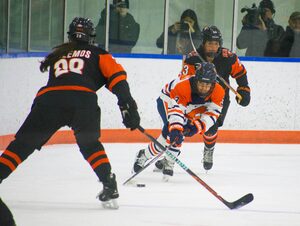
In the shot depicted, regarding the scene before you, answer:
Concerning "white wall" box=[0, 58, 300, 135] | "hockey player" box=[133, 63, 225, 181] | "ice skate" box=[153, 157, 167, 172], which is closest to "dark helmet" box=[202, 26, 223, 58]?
"hockey player" box=[133, 63, 225, 181]

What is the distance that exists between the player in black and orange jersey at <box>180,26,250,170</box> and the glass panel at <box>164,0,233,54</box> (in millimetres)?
1962

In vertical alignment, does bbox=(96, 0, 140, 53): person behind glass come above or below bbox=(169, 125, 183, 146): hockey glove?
above

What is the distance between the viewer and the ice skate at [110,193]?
4.97 metres

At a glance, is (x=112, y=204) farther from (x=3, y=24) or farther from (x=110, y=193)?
(x=3, y=24)

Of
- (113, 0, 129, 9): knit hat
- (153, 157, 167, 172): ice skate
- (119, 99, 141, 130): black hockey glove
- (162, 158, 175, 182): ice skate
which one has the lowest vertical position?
(153, 157, 167, 172): ice skate

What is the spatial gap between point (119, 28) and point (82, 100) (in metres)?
4.14

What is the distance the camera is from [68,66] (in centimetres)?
495

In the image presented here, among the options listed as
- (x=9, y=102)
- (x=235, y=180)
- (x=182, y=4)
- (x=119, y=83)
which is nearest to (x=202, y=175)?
(x=235, y=180)

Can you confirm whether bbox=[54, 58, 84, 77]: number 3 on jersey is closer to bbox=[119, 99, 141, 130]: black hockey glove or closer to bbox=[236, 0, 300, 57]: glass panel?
bbox=[119, 99, 141, 130]: black hockey glove

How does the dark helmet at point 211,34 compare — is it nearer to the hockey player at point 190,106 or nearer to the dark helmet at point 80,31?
the hockey player at point 190,106

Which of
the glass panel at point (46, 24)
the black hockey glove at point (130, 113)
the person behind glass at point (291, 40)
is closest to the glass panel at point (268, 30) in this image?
the person behind glass at point (291, 40)

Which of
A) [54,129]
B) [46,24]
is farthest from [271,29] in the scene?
[54,129]

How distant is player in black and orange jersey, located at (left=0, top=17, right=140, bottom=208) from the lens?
15.8 feet

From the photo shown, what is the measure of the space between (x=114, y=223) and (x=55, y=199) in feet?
2.59
